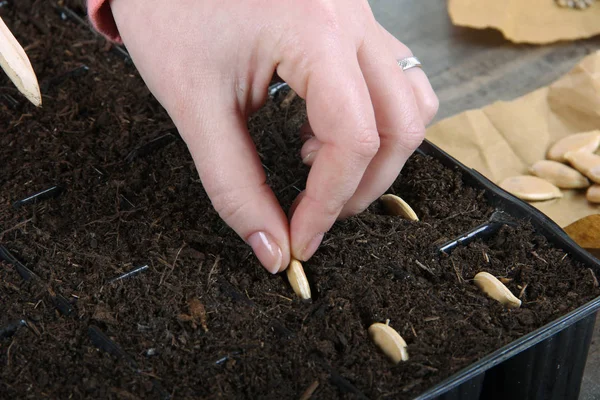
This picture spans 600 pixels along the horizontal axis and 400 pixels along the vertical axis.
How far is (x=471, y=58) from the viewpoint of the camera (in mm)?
1799

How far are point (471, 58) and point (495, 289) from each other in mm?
1091

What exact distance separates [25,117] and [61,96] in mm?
69

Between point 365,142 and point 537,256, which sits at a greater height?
point 365,142

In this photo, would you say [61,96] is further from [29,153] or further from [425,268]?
[425,268]

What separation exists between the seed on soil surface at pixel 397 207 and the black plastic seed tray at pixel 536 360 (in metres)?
0.10

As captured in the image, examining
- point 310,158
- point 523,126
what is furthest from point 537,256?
point 523,126

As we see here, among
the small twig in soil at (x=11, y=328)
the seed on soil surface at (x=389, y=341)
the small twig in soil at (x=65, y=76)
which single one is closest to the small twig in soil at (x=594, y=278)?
the seed on soil surface at (x=389, y=341)

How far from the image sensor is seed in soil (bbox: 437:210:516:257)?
0.88m

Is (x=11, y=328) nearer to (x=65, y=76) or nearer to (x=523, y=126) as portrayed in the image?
(x=65, y=76)

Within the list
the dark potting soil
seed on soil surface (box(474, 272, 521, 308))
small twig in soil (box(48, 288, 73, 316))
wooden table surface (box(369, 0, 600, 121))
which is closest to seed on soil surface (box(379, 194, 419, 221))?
the dark potting soil

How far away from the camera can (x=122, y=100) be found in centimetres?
112

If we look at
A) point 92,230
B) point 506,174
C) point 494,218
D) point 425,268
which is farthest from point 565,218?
point 92,230

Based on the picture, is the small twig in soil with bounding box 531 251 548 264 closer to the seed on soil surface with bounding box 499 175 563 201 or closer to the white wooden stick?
the seed on soil surface with bounding box 499 175 563 201

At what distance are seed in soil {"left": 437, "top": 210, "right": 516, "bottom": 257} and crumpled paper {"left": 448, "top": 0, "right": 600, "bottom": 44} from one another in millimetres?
939
